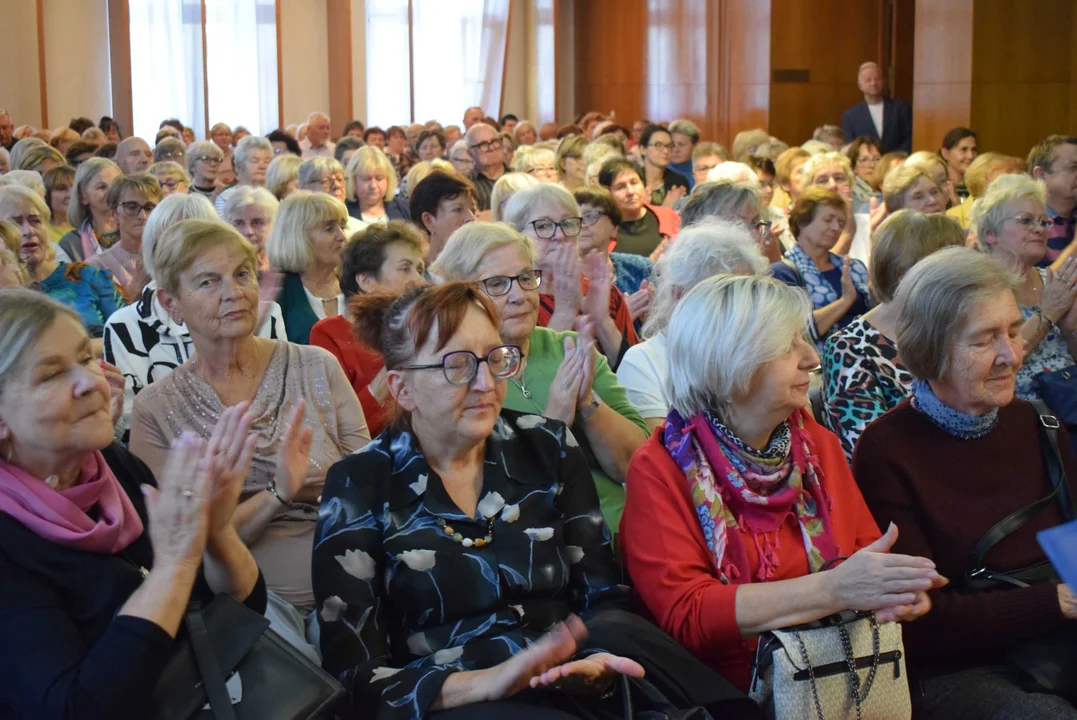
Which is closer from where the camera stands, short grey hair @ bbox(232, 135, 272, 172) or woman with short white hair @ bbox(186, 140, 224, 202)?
woman with short white hair @ bbox(186, 140, 224, 202)

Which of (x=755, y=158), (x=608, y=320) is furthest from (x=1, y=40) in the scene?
(x=608, y=320)

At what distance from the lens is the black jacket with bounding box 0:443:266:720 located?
1.78 meters

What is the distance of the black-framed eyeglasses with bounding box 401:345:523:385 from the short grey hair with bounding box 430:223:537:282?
100 cm

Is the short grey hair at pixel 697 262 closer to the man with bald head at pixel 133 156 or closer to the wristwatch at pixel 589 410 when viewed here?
the wristwatch at pixel 589 410

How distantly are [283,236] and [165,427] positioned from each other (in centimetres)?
176

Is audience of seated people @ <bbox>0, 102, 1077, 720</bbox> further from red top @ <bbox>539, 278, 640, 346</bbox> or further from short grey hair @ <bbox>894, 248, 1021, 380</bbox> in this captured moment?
red top @ <bbox>539, 278, 640, 346</bbox>

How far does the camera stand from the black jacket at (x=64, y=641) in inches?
70.1

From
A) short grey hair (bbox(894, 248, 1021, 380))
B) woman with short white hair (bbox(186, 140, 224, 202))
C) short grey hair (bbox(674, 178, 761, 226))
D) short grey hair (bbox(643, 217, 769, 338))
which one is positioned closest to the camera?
short grey hair (bbox(894, 248, 1021, 380))

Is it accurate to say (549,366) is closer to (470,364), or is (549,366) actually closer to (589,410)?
(589,410)

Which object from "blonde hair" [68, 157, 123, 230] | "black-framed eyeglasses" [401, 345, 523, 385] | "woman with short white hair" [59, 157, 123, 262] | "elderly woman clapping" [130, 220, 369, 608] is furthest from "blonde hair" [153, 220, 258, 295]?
"blonde hair" [68, 157, 123, 230]

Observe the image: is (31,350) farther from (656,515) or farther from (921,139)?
(921,139)

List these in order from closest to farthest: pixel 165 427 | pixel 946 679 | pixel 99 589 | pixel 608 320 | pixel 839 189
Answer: pixel 99 589
pixel 946 679
pixel 165 427
pixel 608 320
pixel 839 189

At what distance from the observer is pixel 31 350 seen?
196 centimetres

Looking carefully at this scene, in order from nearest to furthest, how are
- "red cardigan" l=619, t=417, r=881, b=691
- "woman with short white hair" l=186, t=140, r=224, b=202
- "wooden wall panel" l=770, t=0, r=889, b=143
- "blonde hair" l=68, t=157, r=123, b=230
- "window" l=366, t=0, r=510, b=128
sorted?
"red cardigan" l=619, t=417, r=881, b=691, "blonde hair" l=68, t=157, r=123, b=230, "woman with short white hair" l=186, t=140, r=224, b=202, "wooden wall panel" l=770, t=0, r=889, b=143, "window" l=366, t=0, r=510, b=128
